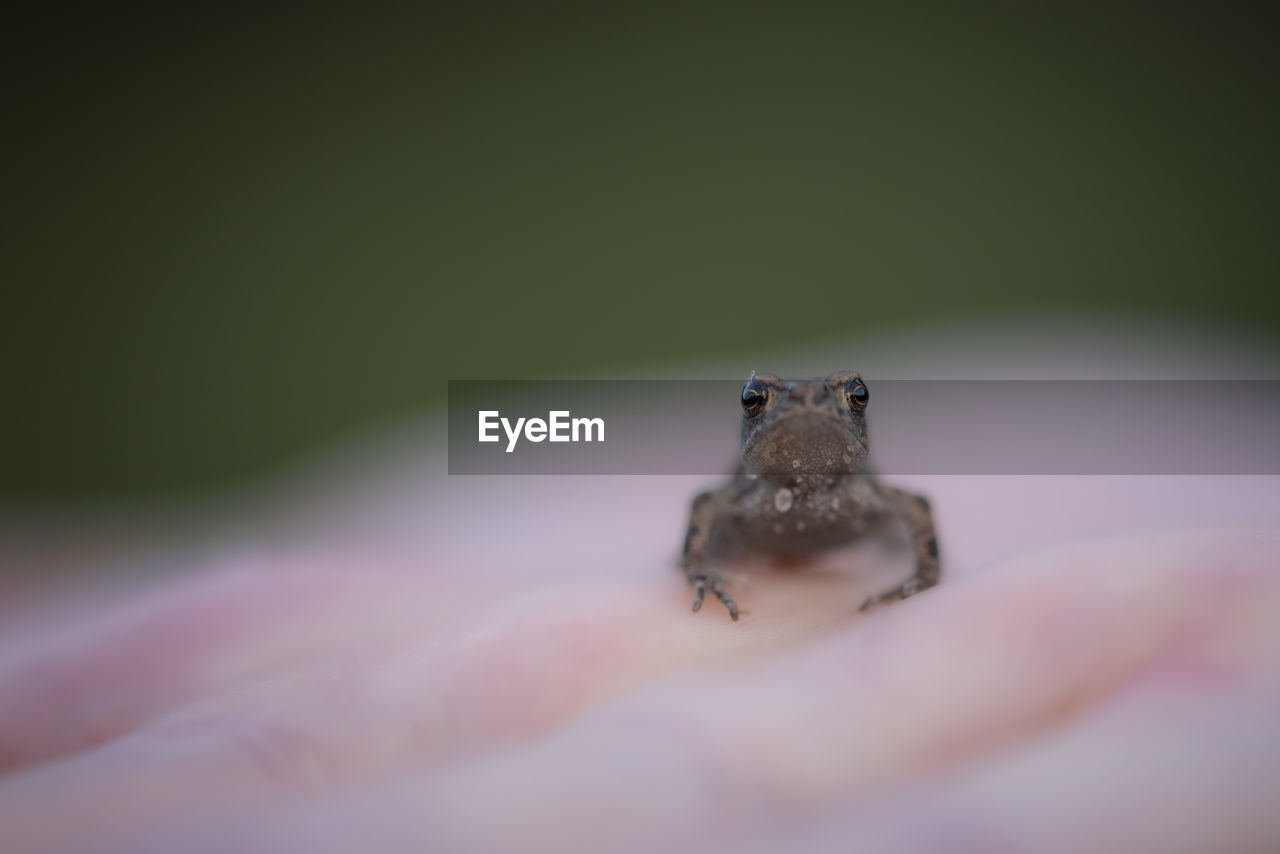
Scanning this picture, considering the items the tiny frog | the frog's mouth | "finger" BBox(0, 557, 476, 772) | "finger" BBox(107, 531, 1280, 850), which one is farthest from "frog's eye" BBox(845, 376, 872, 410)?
"finger" BBox(0, 557, 476, 772)

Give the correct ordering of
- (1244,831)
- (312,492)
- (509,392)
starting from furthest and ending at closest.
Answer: (509,392) < (312,492) < (1244,831)

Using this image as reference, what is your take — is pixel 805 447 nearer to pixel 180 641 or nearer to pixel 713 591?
pixel 713 591

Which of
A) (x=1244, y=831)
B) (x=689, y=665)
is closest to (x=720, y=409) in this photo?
(x=689, y=665)

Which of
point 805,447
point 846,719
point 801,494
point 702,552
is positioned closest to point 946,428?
point 801,494

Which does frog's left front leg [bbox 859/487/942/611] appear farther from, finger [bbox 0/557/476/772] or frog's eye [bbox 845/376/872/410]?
finger [bbox 0/557/476/772]

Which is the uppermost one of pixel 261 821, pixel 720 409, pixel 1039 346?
pixel 1039 346

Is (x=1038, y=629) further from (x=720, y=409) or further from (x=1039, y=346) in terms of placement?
(x=720, y=409)
